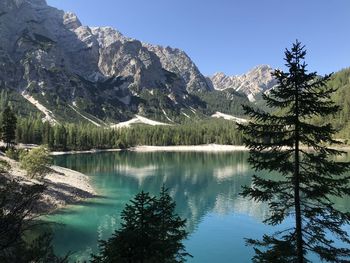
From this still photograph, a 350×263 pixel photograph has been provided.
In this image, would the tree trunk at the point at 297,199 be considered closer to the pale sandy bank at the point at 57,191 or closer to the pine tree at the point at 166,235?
the pine tree at the point at 166,235

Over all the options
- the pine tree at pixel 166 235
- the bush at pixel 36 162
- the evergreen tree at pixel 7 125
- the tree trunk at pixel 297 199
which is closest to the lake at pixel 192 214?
the pine tree at pixel 166 235

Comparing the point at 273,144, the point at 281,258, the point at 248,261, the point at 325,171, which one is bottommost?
the point at 248,261

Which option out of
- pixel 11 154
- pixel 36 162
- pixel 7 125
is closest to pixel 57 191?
pixel 36 162

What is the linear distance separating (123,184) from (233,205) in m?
38.5

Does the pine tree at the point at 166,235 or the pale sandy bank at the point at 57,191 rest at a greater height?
the pine tree at the point at 166,235

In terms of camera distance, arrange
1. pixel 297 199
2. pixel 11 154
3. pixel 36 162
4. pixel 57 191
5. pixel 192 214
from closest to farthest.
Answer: pixel 297 199, pixel 192 214, pixel 57 191, pixel 36 162, pixel 11 154

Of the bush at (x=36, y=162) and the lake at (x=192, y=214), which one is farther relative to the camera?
the bush at (x=36, y=162)

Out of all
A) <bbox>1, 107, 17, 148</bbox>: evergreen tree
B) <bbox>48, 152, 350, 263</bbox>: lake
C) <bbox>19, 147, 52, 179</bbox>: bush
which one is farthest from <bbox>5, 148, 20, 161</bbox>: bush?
<bbox>48, 152, 350, 263</bbox>: lake

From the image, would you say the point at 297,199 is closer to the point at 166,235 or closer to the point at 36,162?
the point at 166,235

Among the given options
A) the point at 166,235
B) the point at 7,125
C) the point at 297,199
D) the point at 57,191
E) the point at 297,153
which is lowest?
the point at 57,191

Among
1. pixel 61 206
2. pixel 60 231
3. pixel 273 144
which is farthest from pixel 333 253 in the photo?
pixel 61 206

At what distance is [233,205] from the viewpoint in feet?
273

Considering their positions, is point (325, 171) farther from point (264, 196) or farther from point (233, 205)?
point (233, 205)

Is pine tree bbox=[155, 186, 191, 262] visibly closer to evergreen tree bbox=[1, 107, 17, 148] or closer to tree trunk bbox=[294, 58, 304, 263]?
tree trunk bbox=[294, 58, 304, 263]
